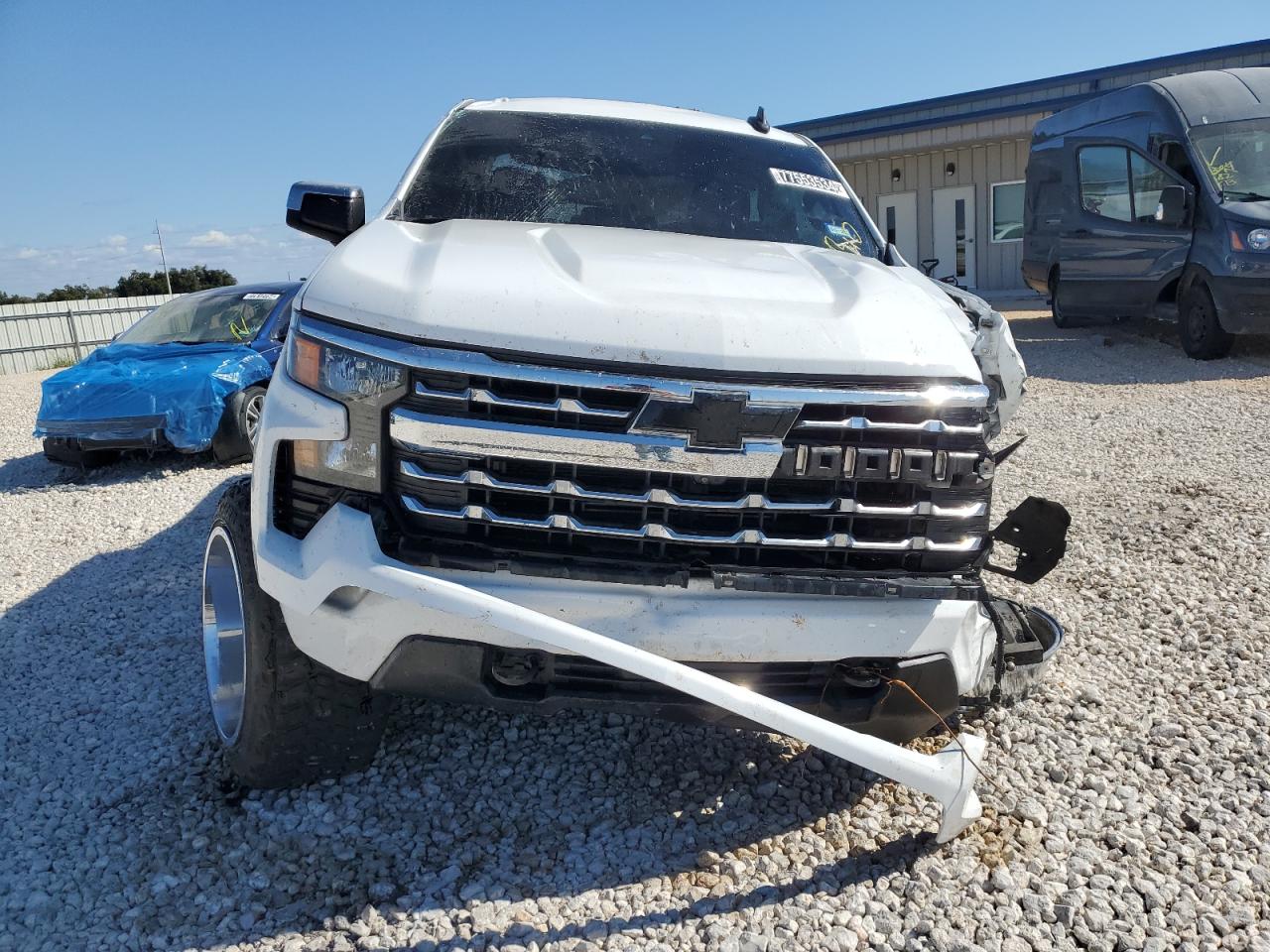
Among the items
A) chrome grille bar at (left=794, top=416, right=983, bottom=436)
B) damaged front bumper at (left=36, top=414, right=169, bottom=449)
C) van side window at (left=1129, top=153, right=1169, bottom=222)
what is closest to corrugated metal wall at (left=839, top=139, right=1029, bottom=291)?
van side window at (left=1129, top=153, right=1169, bottom=222)

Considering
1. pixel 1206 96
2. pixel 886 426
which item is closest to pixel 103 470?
pixel 886 426

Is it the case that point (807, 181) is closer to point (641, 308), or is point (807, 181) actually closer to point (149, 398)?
point (641, 308)

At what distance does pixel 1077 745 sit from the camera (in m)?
3.10

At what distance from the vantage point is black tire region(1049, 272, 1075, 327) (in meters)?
12.3

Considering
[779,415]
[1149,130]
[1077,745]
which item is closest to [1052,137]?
[1149,130]

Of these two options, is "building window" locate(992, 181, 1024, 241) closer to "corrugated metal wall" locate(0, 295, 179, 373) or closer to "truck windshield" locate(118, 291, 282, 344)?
"truck windshield" locate(118, 291, 282, 344)

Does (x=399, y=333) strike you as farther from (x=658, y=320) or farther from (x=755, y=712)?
(x=755, y=712)

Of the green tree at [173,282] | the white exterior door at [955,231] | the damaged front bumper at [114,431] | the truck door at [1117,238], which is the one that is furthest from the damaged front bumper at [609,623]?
the green tree at [173,282]

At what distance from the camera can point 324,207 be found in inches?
139

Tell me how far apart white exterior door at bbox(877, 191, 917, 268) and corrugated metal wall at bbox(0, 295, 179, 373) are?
661 inches

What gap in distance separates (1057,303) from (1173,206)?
9.02 feet

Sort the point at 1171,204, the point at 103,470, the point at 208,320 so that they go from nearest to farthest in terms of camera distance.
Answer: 1. the point at 103,470
2. the point at 208,320
3. the point at 1171,204

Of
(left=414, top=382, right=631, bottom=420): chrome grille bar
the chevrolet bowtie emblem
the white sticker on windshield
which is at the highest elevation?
the white sticker on windshield

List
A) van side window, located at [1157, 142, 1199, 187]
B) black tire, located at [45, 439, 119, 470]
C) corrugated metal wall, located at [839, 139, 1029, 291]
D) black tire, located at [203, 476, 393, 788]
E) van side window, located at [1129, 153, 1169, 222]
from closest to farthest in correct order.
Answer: black tire, located at [203, 476, 393, 788] < black tire, located at [45, 439, 119, 470] < van side window, located at [1157, 142, 1199, 187] < van side window, located at [1129, 153, 1169, 222] < corrugated metal wall, located at [839, 139, 1029, 291]
